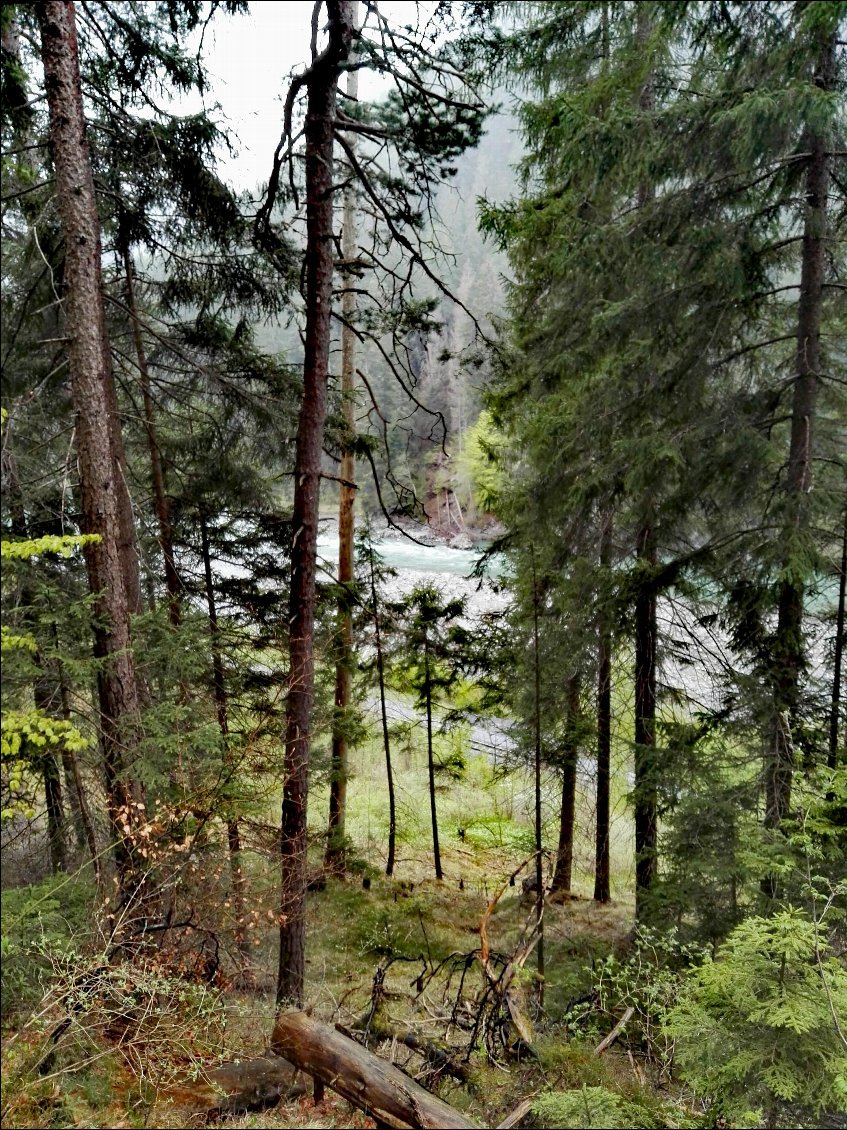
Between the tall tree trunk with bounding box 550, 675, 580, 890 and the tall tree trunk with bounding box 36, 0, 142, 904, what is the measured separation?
5.30 metres

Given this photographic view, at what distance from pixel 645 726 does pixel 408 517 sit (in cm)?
363

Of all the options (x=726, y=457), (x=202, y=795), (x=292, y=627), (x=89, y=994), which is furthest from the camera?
(x=726, y=457)

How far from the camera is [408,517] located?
6.30 m

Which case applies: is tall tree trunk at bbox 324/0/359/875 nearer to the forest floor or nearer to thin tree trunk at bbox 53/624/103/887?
the forest floor

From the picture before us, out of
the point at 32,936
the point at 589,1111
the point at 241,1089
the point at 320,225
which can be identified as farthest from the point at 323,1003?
the point at 320,225

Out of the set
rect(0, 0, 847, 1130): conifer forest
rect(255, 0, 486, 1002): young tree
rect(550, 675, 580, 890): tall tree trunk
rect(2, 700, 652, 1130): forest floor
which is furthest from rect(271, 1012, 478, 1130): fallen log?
rect(550, 675, 580, 890): tall tree trunk

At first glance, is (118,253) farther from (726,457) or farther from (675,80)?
(726,457)

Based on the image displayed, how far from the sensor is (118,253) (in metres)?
6.25

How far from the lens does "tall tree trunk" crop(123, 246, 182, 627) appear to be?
6.41 m

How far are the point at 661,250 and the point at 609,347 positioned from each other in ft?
3.44

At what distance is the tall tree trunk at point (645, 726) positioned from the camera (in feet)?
21.6

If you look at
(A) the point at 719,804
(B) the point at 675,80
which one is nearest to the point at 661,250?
(B) the point at 675,80

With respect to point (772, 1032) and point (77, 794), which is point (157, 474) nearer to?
point (77, 794)

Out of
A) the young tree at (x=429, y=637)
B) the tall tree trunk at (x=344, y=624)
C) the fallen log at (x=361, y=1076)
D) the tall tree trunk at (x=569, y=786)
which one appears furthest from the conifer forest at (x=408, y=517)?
the young tree at (x=429, y=637)
